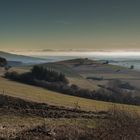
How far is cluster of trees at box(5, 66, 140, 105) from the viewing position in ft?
212

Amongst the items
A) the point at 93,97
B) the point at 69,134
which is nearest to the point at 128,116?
the point at 69,134

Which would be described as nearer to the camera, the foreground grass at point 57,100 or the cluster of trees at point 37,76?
the foreground grass at point 57,100

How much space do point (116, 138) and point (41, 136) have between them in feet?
9.21

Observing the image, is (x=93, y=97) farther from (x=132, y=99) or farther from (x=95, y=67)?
(x=95, y=67)

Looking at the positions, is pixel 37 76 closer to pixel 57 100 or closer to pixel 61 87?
pixel 61 87

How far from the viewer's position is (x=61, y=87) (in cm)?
6838

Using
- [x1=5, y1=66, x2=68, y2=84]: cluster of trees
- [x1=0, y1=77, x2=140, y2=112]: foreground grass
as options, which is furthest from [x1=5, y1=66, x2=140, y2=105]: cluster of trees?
[x1=0, y1=77, x2=140, y2=112]: foreground grass

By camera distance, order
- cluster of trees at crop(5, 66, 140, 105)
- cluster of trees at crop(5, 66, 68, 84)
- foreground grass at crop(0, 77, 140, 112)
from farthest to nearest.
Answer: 1. cluster of trees at crop(5, 66, 68, 84)
2. cluster of trees at crop(5, 66, 140, 105)
3. foreground grass at crop(0, 77, 140, 112)

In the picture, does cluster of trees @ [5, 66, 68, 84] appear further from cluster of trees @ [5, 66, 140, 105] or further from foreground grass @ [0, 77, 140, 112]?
foreground grass @ [0, 77, 140, 112]

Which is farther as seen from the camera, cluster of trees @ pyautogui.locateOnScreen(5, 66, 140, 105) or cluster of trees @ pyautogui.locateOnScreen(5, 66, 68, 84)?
cluster of trees @ pyautogui.locateOnScreen(5, 66, 68, 84)

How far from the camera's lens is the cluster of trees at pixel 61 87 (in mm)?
64750

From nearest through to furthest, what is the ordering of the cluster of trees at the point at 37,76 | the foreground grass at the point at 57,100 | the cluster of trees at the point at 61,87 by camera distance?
the foreground grass at the point at 57,100 → the cluster of trees at the point at 61,87 → the cluster of trees at the point at 37,76

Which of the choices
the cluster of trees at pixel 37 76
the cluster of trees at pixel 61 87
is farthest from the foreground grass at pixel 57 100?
the cluster of trees at pixel 37 76

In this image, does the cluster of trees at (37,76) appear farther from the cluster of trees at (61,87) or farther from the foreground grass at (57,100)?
the foreground grass at (57,100)
